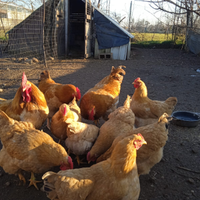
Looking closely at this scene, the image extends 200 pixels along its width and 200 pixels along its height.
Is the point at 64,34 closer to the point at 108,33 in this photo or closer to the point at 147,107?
the point at 108,33

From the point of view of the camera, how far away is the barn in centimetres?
876

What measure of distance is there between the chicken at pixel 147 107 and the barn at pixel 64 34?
699 centimetres

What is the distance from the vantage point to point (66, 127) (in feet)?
8.56

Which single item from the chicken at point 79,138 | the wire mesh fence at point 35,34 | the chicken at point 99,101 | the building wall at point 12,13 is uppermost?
the building wall at point 12,13

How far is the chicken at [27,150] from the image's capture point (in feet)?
6.54

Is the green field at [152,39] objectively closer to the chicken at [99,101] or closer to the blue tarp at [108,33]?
the blue tarp at [108,33]

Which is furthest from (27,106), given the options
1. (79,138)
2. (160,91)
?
(160,91)

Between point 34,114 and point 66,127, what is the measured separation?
1.70ft

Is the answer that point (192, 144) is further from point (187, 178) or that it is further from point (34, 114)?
point (34, 114)

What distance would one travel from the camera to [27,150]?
198 centimetres

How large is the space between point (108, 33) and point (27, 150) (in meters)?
8.74

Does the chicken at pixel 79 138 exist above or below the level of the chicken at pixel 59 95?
below

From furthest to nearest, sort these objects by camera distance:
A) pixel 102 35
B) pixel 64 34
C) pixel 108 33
Answer: 1. pixel 64 34
2. pixel 102 35
3. pixel 108 33

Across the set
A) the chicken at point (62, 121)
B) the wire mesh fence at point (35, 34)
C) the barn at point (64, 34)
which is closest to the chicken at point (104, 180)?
the chicken at point (62, 121)
